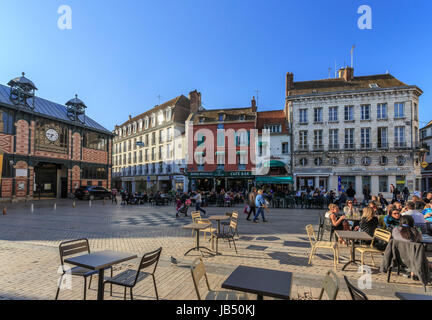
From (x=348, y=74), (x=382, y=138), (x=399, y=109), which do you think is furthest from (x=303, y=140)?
(x=399, y=109)

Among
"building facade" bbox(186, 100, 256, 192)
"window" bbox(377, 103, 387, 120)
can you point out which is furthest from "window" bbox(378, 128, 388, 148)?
"building facade" bbox(186, 100, 256, 192)

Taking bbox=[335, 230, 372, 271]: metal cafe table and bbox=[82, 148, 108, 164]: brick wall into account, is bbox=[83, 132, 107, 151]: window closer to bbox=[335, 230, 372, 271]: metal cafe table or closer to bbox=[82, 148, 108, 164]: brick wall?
bbox=[82, 148, 108, 164]: brick wall

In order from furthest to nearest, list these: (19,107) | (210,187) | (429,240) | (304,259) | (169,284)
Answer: (210,187)
(19,107)
(304,259)
(429,240)
(169,284)

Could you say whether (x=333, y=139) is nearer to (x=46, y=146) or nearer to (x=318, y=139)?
(x=318, y=139)

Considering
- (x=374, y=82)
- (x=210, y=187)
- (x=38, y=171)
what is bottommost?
(x=210, y=187)

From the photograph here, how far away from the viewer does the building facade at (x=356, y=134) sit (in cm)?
2311

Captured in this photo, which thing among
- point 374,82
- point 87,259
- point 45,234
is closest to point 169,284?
point 87,259

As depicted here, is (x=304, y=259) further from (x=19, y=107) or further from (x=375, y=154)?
(x=19, y=107)

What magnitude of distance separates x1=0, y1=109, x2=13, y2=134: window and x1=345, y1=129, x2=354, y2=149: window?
31544 mm

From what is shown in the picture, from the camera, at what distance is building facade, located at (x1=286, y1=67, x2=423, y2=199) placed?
23109 mm

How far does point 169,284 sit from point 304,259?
3079 mm

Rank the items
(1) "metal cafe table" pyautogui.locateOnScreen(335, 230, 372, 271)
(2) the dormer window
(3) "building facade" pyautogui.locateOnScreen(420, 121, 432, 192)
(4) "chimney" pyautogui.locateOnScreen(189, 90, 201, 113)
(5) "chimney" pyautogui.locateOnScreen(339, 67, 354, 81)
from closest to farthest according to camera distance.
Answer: (1) "metal cafe table" pyautogui.locateOnScreen(335, 230, 372, 271) → (5) "chimney" pyautogui.locateOnScreen(339, 67, 354, 81) → (4) "chimney" pyautogui.locateOnScreen(189, 90, 201, 113) → (2) the dormer window → (3) "building facade" pyautogui.locateOnScreen(420, 121, 432, 192)

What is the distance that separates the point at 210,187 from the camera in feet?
92.4

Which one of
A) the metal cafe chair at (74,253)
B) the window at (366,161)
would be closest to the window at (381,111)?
the window at (366,161)
